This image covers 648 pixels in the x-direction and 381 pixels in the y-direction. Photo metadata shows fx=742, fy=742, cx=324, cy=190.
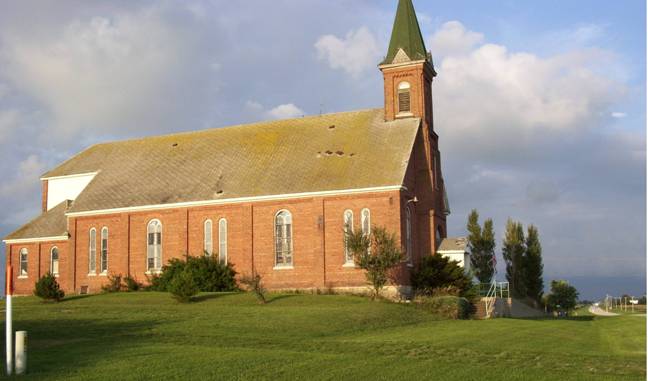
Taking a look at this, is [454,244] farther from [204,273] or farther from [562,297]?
[562,297]

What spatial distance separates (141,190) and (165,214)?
3.37 metres

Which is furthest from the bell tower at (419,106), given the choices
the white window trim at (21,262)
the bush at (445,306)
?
the white window trim at (21,262)

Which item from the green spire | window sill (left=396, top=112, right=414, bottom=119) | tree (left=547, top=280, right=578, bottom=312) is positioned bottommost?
tree (left=547, top=280, right=578, bottom=312)

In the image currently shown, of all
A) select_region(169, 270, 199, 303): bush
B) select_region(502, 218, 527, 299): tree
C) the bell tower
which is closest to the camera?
select_region(169, 270, 199, 303): bush

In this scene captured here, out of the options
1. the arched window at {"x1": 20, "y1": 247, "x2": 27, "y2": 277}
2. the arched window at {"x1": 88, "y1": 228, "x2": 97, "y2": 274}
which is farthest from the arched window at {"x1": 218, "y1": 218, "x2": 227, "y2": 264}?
the arched window at {"x1": 20, "y1": 247, "x2": 27, "y2": 277}

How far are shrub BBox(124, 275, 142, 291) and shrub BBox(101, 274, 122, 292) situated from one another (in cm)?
55

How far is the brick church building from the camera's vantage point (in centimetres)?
4684

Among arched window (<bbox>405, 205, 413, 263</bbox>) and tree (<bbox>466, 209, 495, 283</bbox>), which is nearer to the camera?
arched window (<bbox>405, 205, 413, 263</bbox>)

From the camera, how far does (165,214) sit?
52438mm

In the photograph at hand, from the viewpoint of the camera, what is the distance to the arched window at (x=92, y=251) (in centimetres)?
5461

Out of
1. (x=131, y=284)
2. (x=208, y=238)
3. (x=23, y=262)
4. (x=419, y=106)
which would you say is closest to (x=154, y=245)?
(x=131, y=284)

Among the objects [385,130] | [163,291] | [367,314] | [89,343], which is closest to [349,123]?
[385,130]

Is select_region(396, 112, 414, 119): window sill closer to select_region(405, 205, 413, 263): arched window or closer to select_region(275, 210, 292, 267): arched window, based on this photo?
select_region(405, 205, 413, 263): arched window

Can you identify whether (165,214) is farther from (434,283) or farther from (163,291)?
(434,283)
